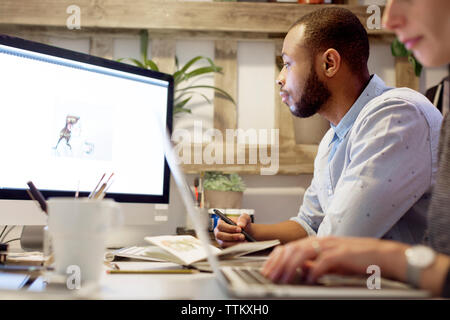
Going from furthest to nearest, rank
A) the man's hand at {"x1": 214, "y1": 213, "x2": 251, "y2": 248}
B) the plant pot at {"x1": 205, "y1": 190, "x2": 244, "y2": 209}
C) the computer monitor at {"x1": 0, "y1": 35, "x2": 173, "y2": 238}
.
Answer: the plant pot at {"x1": 205, "y1": 190, "x2": 244, "y2": 209} < the man's hand at {"x1": 214, "y1": 213, "x2": 251, "y2": 248} < the computer monitor at {"x1": 0, "y1": 35, "x2": 173, "y2": 238}

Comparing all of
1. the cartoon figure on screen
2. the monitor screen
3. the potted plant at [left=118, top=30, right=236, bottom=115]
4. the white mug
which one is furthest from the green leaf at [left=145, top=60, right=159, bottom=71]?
the white mug

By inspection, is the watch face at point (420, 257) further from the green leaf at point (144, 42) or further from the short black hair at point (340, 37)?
the green leaf at point (144, 42)

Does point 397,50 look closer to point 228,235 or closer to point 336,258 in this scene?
point 228,235

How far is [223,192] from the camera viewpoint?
1682 mm

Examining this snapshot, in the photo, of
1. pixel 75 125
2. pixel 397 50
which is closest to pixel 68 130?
pixel 75 125

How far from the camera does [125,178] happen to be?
1194 millimetres

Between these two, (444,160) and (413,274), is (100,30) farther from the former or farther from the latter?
(413,274)

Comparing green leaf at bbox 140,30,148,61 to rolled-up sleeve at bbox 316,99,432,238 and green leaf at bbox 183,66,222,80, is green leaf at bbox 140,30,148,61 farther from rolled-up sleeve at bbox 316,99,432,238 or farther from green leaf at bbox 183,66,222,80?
rolled-up sleeve at bbox 316,99,432,238

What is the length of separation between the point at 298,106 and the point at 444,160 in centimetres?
63

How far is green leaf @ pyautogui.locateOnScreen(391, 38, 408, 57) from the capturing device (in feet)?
6.13

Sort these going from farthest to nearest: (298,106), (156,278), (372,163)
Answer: (298,106), (372,163), (156,278)

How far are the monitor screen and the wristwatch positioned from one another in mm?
795

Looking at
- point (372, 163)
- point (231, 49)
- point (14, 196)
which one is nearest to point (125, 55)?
point (231, 49)

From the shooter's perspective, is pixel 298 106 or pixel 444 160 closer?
pixel 444 160
